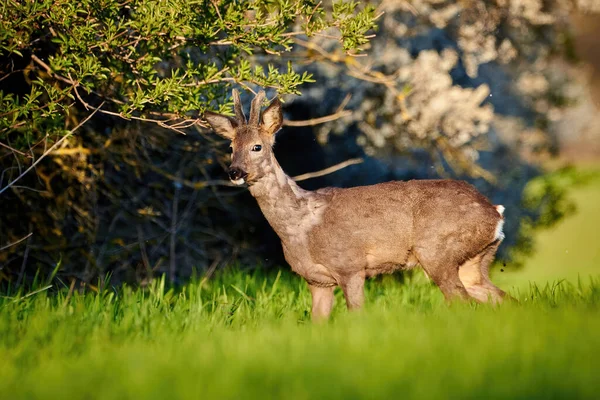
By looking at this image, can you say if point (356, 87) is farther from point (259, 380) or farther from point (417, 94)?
point (259, 380)

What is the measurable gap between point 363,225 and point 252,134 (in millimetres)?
1136

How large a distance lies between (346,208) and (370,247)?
0.37 metres

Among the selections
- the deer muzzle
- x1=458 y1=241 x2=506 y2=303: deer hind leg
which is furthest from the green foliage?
the deer muzzle

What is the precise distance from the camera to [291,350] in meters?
5.09

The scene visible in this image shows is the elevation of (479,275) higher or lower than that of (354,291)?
higher

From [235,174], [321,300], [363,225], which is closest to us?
[235,174]

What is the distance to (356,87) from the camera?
1212cm

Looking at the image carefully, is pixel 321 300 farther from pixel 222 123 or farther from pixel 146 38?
pixel 146 38

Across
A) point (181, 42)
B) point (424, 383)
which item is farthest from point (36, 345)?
point (181, 42)

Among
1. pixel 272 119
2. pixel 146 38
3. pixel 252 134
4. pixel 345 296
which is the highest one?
pixel 146 38

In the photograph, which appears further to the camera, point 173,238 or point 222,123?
point 173,238

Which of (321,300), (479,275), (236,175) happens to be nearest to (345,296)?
(321,300)

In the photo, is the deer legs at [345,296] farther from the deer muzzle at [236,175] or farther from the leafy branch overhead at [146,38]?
the leafy branch overhead at [146,38]

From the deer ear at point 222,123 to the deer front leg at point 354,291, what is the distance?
151 cm
